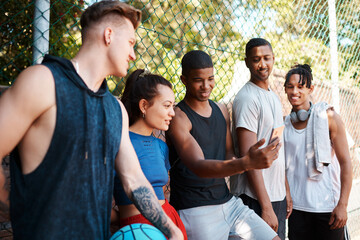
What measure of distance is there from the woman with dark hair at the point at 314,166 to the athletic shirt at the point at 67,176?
2.47 meters

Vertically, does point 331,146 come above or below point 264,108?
below

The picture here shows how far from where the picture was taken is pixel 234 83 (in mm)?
4629

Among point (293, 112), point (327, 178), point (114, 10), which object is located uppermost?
point (114, 10)

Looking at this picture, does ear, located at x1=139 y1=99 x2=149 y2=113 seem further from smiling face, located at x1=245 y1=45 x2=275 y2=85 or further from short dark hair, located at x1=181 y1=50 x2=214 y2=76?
smiling face, located at x1=245 y1=45 x2=275 y2=85

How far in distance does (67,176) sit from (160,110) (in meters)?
1.03

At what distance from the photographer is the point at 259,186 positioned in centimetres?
304

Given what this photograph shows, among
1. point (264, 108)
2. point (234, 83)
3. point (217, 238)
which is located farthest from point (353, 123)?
point (217, 238)

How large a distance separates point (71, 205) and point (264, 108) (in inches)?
77.9

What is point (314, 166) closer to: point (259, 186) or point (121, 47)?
point (259, 186)

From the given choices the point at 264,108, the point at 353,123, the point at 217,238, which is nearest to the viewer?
the point at 217,238

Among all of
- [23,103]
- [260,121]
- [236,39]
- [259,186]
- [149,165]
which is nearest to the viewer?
[23,103]

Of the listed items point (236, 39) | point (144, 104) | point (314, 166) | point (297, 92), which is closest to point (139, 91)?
point (144, 104)

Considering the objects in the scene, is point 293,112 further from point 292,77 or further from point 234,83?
point 234,83

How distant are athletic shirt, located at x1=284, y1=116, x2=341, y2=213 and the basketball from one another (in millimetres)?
2142
